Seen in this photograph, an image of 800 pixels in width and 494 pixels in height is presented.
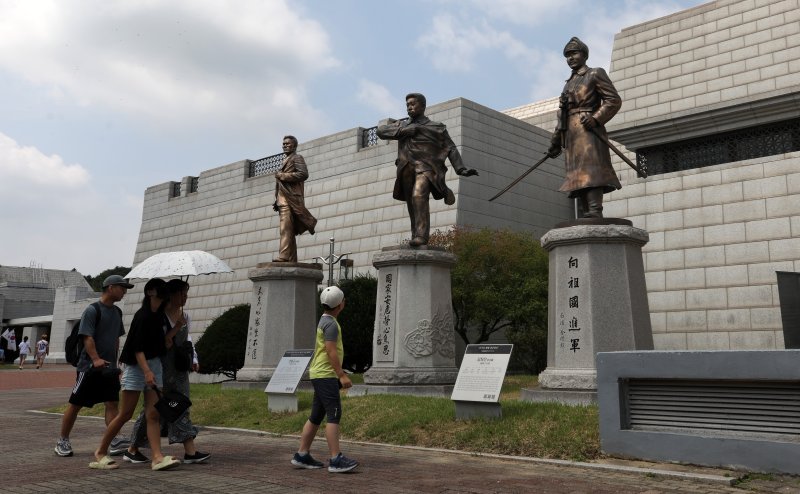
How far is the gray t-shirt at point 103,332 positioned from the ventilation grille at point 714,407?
575cm

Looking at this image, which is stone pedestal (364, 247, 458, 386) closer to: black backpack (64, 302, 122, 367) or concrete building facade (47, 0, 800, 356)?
black backpack (64, 302, 122, 367)

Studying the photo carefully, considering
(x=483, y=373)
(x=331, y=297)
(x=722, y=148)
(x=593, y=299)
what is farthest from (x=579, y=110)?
(x=722, y=148)

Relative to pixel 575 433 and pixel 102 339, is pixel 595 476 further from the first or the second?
pixel 102 339

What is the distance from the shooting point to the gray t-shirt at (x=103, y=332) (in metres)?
7.33

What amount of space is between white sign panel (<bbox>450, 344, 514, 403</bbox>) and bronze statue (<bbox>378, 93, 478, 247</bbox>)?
3.80m

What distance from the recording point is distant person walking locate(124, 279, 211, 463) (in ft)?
22.8

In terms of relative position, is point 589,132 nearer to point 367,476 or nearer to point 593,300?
point 593,300

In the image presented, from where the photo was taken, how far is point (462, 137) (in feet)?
83.8

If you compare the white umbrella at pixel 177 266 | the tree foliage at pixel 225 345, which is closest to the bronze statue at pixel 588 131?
the white umbrella at pixel 177 266

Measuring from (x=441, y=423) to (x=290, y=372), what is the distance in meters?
3.12

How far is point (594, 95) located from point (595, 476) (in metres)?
6.21

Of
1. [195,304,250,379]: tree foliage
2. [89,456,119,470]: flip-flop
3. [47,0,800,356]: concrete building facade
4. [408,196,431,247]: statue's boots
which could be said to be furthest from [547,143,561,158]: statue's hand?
[195,304,250,379]: tree foliage

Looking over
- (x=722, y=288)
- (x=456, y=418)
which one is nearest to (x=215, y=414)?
(x=456, y=418)

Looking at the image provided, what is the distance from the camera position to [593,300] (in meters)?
9.26
